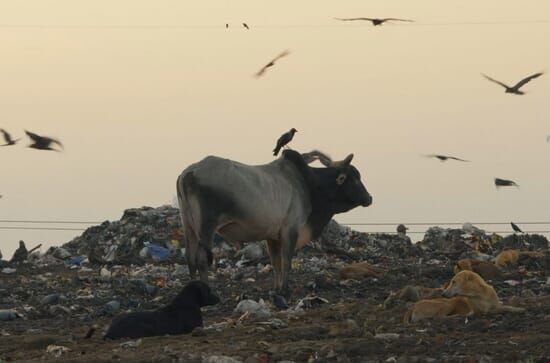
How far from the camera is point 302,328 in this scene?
34.4 ft

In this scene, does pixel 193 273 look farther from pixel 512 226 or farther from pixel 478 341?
pixel 512 226

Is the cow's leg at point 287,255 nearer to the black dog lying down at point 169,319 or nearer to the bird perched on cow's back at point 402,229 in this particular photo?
the black dog lying down at point 169,319

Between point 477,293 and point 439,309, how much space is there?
362 mm

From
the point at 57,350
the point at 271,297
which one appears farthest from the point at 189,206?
the point at 57,350

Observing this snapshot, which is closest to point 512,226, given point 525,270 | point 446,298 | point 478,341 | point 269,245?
point 525,270

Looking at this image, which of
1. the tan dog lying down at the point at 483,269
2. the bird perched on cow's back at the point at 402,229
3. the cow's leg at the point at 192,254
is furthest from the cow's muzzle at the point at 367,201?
the bird perched on cow's back at the point at 402,229

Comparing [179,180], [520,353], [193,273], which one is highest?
[179,180]

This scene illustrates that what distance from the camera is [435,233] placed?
958 inches

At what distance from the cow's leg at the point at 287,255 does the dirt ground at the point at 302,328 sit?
22 centimetres

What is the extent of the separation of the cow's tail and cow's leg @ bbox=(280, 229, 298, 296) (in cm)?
118

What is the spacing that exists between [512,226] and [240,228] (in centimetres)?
1020

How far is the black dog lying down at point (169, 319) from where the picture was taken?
10.9m

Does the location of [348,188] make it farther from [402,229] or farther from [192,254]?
[402,229]

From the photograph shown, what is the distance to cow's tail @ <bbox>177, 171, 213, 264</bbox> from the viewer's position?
13797 mm
